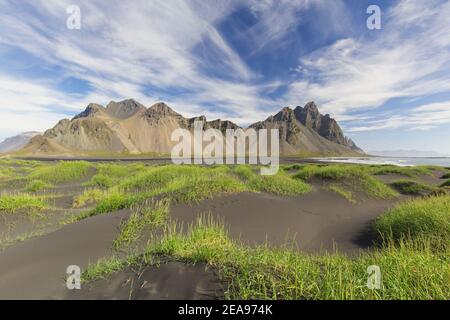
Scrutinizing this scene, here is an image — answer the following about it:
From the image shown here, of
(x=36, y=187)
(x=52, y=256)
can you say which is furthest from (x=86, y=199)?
(x=52, y=256)

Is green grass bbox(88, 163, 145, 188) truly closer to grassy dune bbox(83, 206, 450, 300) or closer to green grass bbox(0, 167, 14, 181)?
green grass bbox(0, 167, 14, 181)

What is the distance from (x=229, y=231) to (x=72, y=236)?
5.74 m

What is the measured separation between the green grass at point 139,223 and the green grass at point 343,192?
1347 centimetres

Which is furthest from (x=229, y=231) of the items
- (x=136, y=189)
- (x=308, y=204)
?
(x=136, y=189)

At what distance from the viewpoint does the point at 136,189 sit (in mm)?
19703

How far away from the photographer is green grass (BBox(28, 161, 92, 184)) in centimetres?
2633

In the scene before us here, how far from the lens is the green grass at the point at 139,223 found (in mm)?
8102

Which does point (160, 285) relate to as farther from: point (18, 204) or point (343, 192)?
point (343, 192)

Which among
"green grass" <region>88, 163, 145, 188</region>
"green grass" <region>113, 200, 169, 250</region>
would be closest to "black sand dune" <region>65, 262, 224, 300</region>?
"green grass" <region>113, 200, 169, 250</region>

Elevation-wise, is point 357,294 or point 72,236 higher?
point 357,294

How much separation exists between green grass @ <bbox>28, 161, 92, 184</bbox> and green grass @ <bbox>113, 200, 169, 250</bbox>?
21.1 meters

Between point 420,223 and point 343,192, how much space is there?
9286 mm

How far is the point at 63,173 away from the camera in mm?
28125
